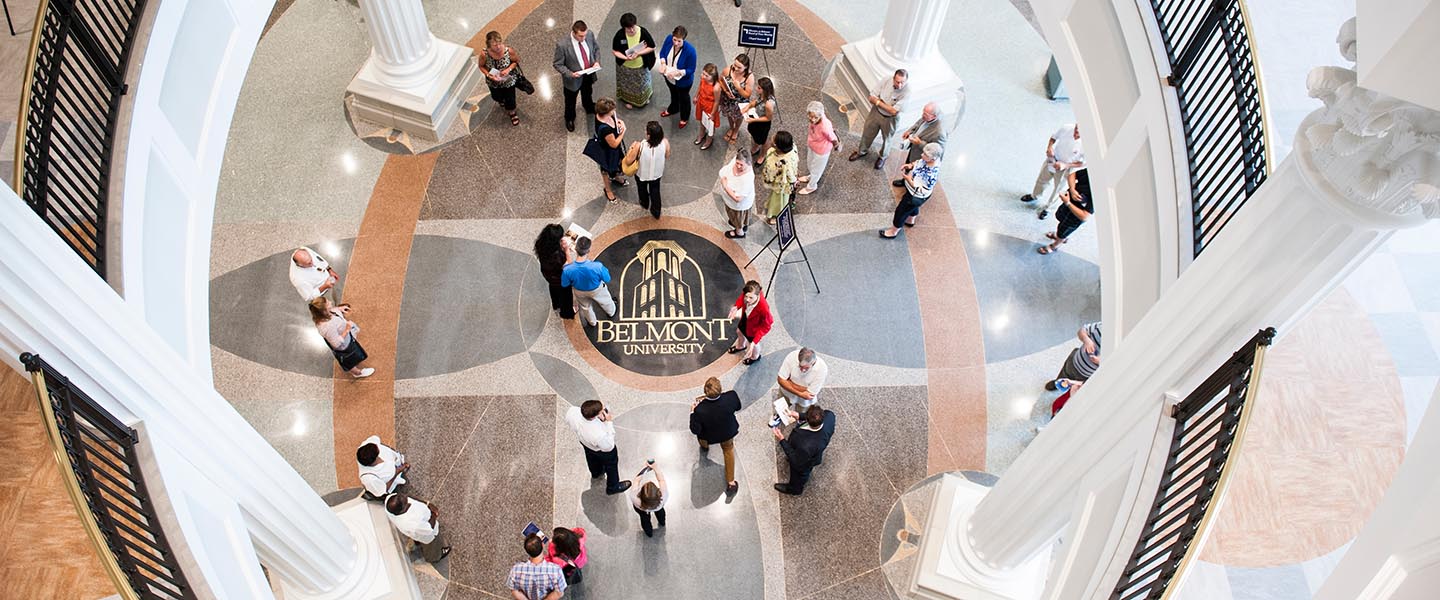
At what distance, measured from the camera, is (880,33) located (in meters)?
9.84

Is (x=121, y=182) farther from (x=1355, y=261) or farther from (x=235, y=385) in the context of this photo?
(x=1355, y=261)

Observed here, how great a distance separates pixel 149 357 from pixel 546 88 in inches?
255

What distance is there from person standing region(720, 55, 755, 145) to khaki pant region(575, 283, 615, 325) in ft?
7.36

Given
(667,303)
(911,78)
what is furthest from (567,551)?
(911,78)

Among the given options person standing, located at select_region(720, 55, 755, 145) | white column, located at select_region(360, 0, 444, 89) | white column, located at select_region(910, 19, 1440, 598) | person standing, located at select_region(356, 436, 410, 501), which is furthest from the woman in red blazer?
white column, located at select_region(360, 0, 444, 89)

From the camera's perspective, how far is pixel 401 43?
900 centimetres

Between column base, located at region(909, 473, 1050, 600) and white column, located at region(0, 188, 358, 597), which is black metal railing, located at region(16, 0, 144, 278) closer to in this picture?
white column, located at region(0, 188, 358, 597)

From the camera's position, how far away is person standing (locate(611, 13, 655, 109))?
9.05 meters

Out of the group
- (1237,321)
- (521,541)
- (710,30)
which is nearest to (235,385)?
(521,541)

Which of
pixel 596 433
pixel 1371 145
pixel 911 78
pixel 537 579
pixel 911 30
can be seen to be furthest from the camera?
pixel 911 78

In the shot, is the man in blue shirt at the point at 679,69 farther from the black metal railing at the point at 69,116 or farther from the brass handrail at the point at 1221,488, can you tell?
the brass handrail at the point at 1221,488

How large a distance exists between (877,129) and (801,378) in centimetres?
326

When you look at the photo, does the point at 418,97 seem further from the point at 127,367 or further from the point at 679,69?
the point at 127,367

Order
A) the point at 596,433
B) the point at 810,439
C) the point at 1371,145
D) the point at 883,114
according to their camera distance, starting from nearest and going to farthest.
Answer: the point at 1371,145, the point at 596,433, the point at 810,439, the point at 883,114
